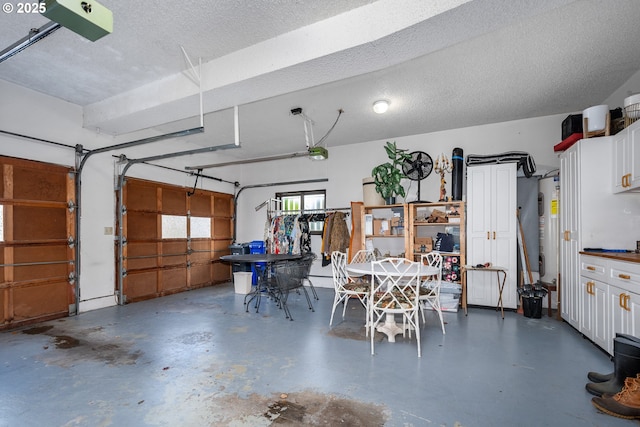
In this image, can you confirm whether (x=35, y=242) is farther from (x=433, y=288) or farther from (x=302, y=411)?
(x=433, y=288)

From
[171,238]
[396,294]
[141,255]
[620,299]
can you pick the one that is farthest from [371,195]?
[141,255]

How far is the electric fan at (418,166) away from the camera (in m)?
5.69

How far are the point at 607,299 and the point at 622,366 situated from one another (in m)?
0.93

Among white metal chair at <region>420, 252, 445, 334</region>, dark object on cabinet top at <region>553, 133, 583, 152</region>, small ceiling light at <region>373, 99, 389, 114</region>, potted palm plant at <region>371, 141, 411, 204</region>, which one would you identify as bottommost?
white metal chair at <region>420, 252, 445, 334</region>

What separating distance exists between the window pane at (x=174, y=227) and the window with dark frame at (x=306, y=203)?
2159 millimetres

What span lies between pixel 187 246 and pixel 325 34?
16.9 ft

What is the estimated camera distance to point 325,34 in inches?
105

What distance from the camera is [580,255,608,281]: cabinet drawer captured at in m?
2.98

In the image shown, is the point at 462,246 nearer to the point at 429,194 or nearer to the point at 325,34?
the point at 429,194

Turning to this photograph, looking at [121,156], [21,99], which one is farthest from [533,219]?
[21,99]

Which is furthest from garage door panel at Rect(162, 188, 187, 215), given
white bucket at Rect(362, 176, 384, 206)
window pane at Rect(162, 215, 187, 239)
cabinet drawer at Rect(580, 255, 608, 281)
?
cabinet drawer at Rect(580, 255, 608, 281)

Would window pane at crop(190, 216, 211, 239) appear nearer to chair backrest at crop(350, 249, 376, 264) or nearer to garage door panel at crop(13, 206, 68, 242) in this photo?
garage door panel at crop(13, 206, 68, 242)

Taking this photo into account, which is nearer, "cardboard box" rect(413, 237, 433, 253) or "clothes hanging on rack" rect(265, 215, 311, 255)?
"cardboard box" rect(413, 237, 433, 253)

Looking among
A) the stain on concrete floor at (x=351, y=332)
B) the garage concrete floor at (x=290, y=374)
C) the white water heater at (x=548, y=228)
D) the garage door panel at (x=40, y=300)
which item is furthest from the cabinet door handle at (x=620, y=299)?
the garage door panel at (x=40, y=300)
